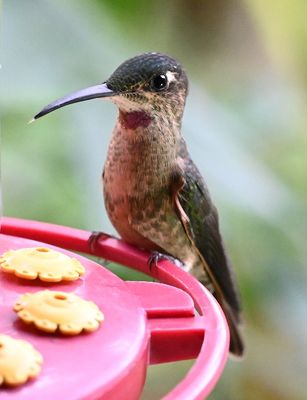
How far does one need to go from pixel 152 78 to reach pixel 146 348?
1.00 metres

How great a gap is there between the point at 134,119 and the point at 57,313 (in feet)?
3.37

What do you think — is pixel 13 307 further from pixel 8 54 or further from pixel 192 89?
pixel 192 89

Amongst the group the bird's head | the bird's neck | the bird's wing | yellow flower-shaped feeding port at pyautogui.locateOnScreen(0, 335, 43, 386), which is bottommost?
the bird's wing

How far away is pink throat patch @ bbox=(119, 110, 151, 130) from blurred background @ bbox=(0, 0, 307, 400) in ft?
0.60

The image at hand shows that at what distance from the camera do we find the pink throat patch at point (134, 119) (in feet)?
7.08

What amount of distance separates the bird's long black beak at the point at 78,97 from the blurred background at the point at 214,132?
1.22ft

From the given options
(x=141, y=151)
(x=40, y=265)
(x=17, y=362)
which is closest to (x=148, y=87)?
(x=141, y=151)

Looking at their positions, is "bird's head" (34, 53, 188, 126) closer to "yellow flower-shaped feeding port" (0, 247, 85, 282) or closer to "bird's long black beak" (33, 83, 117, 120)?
"bird's long black beak" (33, 83, 117, 120)

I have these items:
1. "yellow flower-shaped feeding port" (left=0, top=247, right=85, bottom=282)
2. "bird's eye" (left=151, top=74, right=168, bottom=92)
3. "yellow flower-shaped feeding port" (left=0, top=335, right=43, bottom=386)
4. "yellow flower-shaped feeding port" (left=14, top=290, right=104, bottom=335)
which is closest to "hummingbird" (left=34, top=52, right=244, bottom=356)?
"bird's eye" (left=151, top=74, right=168, bottom=92)

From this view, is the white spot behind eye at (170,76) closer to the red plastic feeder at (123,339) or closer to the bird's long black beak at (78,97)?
the bird's long black beak at (78,97)

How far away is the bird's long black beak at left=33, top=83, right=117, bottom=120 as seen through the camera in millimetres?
1678

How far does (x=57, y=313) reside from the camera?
1.21 metres

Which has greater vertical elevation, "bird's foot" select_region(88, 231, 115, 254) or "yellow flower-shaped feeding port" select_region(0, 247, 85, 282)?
"yellow flower-shaped feeding port" select_region(0, 247, 85, 282)

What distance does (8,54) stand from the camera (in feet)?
7.93
